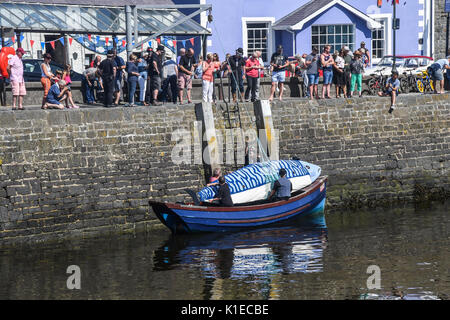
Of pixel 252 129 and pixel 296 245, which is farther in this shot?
pixel 252 129

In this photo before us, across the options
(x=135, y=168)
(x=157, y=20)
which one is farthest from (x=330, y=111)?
(x=157, y=20)

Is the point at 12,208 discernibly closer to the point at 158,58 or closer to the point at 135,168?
the point at 135,168

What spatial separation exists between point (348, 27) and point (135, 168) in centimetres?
1699

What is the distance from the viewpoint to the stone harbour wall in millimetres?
19027

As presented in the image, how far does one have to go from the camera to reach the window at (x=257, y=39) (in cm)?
3388

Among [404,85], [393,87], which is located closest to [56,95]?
[393,87]

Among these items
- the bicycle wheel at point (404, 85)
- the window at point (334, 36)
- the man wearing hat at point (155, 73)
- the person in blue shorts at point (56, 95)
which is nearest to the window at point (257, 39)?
the window at point (334, 36)

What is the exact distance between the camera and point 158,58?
72.2ft

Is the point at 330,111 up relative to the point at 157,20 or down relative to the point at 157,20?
down

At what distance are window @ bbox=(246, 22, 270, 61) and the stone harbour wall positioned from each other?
10353 millimetres

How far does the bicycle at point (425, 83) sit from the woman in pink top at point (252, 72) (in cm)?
742

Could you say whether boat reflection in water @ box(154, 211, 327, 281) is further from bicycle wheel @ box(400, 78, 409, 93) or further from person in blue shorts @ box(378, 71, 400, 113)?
bicycle wheel @ box(400, 78, 409, 93)

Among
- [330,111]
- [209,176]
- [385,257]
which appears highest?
[330,111]

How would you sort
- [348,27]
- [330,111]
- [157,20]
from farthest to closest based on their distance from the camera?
[348,27] < [157,20] < [330,111]
